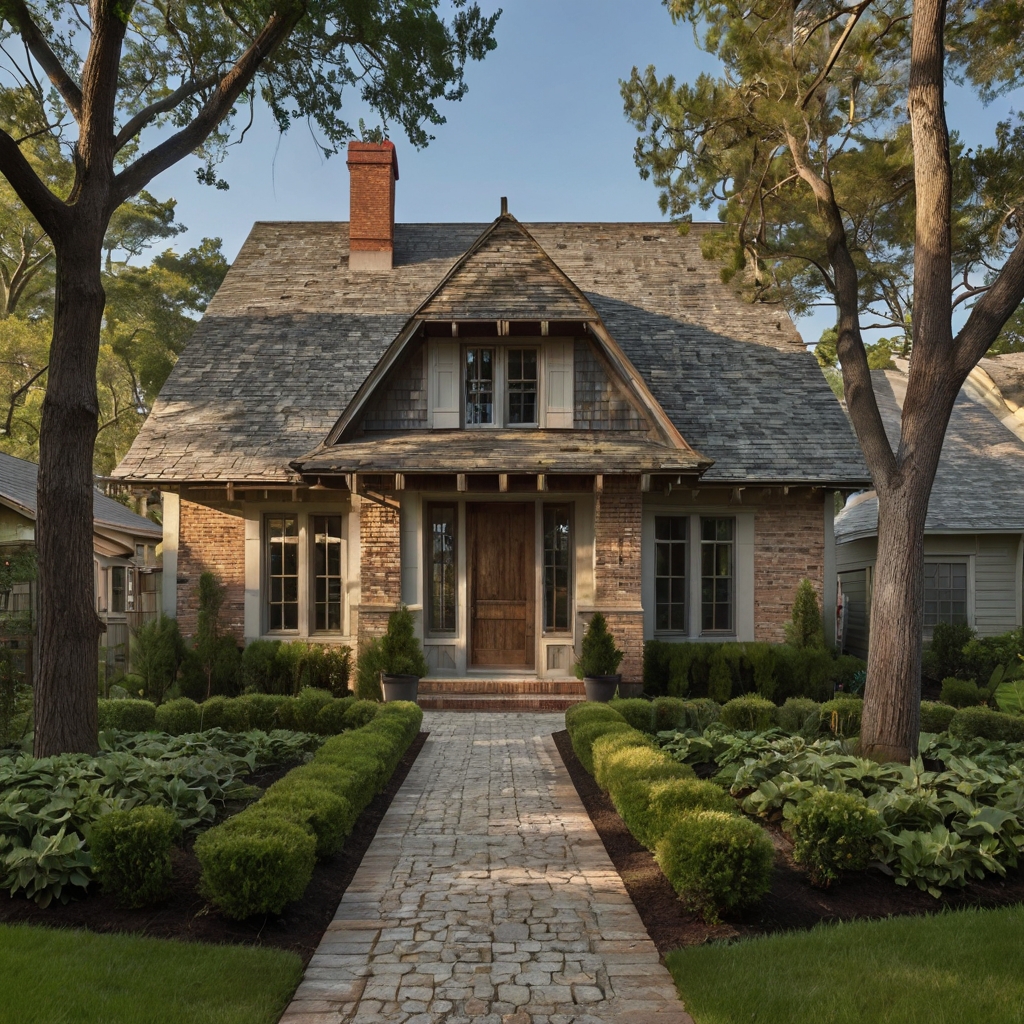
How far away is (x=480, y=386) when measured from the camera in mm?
14180

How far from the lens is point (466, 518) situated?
540 inches

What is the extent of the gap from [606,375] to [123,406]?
24.0 meters

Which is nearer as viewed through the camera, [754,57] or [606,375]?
[754,57]

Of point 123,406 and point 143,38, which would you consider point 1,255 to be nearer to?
point 123,406

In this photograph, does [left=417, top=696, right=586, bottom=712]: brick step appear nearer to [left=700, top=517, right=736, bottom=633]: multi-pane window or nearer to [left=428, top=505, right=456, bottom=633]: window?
[left=428, top=505, right=456, bottom=633]: window

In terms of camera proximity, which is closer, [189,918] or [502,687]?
[189,918]

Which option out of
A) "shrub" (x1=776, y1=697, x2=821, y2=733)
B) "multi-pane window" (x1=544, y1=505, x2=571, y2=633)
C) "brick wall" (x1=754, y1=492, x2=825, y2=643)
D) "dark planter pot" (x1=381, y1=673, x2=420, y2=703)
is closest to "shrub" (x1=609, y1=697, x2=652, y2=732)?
"shrub" (x1=776, y1=697, x2=821, y2=733)

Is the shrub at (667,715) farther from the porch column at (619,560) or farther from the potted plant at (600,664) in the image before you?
the porch column at (619,560)

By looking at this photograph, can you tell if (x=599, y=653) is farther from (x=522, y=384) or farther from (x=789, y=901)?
(x=789, y=901)

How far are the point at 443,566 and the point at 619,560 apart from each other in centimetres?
274

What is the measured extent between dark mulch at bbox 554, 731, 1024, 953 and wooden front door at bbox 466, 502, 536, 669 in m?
7.67

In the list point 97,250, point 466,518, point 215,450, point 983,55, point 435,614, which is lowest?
point 435,614

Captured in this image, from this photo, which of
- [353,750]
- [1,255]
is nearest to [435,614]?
[353,750]

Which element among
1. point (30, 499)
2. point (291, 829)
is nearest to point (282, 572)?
point (30, 499)
